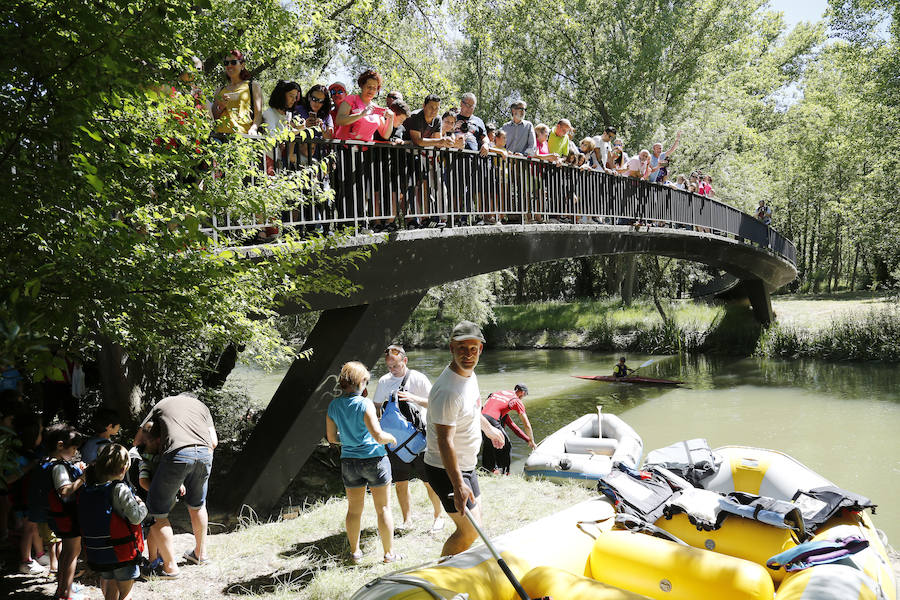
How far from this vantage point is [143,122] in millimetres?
3713

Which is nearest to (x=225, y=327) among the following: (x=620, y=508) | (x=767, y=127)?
(x=620, y=508)

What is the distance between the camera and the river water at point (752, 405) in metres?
11.0

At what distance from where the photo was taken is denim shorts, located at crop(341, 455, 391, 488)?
4793 mm

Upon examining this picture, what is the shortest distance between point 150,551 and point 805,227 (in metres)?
42.4

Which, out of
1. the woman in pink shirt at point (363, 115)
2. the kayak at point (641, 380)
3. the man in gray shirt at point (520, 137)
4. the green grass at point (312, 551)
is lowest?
the kayak at point (641, 380)

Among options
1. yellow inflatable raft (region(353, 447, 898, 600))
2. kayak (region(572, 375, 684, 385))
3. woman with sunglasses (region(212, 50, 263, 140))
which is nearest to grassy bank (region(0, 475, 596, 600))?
yellow inflatable raft (region(353, 447, 898, 600))

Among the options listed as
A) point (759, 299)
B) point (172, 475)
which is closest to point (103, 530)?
point (172, 475)

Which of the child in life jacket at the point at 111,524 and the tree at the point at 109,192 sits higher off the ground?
the tree at the point at 109,192

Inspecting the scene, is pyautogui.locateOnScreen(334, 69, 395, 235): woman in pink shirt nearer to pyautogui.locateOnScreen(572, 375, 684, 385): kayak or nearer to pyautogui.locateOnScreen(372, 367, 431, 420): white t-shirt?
pyautogui.locateOnScreen(372, 367, 431, 420): white t-shirt

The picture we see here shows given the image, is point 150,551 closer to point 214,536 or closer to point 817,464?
point 214,536

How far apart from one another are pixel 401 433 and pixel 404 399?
30 cm

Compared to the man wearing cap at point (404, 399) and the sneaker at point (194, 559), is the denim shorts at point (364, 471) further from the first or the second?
the sneaker at point (194, 559)

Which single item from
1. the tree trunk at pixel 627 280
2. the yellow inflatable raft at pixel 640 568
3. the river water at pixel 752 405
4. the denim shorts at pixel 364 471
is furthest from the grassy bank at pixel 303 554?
the tree trunk at pixel 627 280

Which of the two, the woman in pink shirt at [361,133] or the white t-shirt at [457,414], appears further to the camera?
the woman in pink shirt at [361,133]
